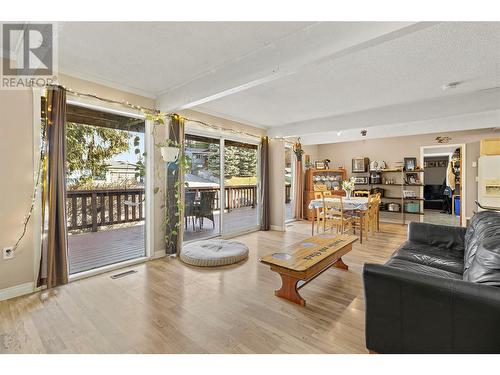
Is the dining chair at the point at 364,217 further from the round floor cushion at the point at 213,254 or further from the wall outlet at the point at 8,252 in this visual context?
the wall outlet at the point at 8,252

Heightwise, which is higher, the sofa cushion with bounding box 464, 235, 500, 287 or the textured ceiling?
the textured ceiling

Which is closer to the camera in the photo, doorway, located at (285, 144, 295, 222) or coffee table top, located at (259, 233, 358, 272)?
coffee table top, located at (259, 233, 358, 272)

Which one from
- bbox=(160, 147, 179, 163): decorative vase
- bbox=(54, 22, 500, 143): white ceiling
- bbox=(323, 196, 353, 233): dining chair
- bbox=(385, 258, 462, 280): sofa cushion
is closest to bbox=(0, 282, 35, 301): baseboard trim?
bbox=(160, 147, 179, 163): decorative vase

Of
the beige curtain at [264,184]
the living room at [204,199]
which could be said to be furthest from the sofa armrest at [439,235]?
the beige curtain at [264,184]

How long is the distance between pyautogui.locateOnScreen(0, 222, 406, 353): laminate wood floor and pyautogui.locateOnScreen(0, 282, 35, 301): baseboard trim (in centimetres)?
9

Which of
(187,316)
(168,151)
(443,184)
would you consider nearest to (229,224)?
(168,151)

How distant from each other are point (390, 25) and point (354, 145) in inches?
254

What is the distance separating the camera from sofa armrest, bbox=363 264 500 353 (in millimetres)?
1267

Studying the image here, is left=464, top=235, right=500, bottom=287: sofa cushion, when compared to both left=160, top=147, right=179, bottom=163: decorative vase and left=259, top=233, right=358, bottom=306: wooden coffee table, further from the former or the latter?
left=160, top=147, right=179, bottom=163: decorative vase

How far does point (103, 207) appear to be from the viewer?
3572mm

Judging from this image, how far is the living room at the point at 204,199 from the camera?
170cm
